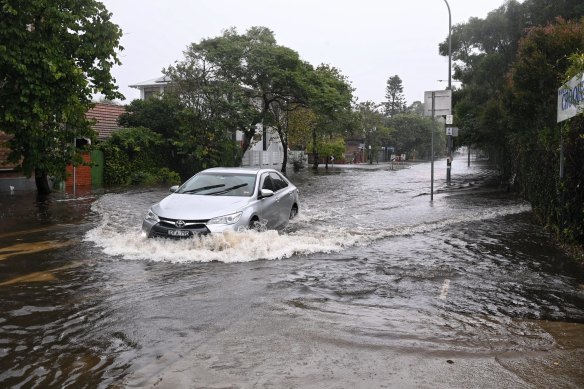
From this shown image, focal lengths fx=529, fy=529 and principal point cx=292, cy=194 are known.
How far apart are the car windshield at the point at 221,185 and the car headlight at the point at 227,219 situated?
3.42 ft

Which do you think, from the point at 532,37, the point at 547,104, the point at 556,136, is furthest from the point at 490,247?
the point at 532,37

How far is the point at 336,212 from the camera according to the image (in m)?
15.2

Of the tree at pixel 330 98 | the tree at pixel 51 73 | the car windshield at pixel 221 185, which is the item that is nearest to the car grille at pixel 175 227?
the car windshield at pixel 221 185

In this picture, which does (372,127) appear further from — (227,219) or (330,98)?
(227,219)

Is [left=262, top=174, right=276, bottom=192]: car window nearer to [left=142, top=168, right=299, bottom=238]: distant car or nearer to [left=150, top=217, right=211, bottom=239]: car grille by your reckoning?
[left=142, top=168, right=299, bottom=238]: distant car

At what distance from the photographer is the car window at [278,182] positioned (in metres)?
11.3

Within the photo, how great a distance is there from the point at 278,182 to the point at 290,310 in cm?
606

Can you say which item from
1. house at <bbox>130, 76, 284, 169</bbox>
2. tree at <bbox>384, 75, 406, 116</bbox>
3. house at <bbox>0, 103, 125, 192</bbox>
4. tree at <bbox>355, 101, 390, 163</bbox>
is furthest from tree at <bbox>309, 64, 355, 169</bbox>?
tree at <bbox>384, 75, 406, 116</bbox>

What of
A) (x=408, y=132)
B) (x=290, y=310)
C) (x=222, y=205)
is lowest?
(x=290, y=310)

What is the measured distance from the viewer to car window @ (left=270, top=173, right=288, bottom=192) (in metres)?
11.3

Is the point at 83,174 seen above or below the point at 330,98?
below

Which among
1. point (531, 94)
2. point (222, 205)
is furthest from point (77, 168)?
point (531, 94)

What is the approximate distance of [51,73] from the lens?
13.9 m

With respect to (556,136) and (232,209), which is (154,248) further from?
(556,136)
